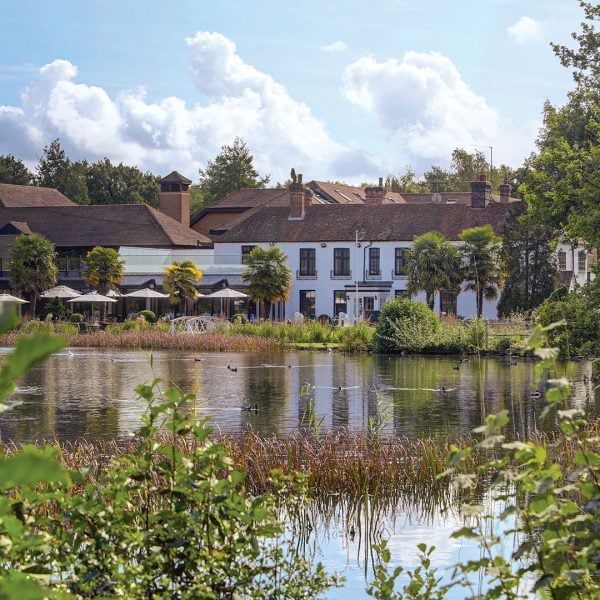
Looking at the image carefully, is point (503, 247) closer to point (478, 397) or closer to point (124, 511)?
point (478, 397)

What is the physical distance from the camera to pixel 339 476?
1255 centimetres

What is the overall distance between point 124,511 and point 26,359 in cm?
459

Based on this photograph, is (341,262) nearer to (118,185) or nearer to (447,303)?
(447,303)

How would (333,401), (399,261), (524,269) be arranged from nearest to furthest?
(333,401), (524,269), (399,261)

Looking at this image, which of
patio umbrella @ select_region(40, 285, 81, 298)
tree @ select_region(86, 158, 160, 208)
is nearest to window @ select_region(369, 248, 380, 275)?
patio umbrella @ select_region(40, 285, 81, 298)

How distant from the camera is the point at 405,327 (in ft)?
146

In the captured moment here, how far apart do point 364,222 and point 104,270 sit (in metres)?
14.8

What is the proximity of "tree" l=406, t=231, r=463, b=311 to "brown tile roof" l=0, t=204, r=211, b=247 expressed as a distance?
1862 cm

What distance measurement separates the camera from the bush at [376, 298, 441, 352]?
146ft

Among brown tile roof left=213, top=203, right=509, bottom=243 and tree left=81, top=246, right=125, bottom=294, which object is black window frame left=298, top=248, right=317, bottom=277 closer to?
brown tile roof left=213, top=203, right=509, bottom=243

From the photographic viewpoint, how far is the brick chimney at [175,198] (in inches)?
3091

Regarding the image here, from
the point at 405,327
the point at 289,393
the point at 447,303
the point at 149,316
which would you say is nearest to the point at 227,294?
the point at 149,316

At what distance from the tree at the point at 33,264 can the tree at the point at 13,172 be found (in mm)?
38868

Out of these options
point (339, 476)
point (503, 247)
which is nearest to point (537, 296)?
point (503, 247)
